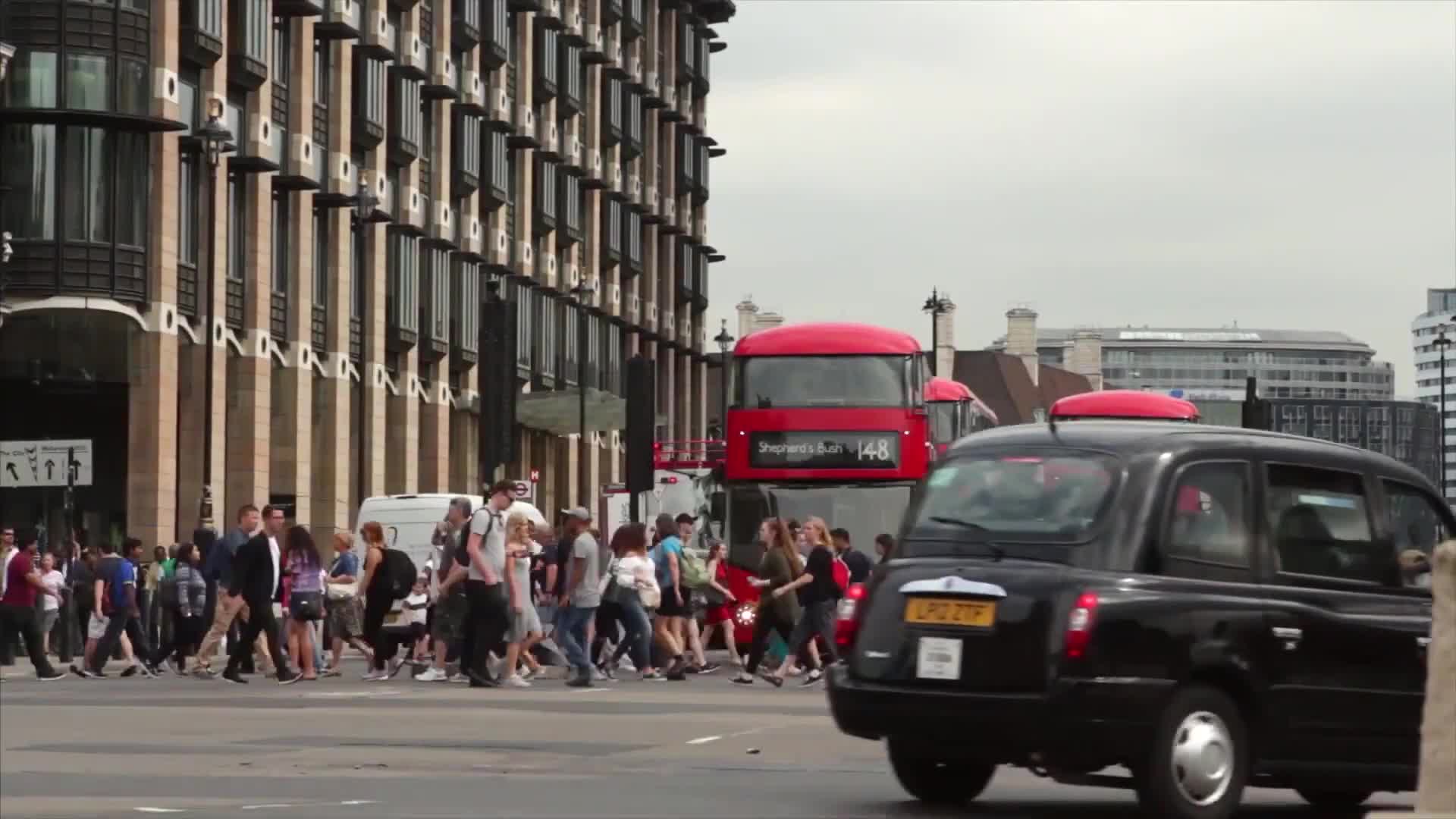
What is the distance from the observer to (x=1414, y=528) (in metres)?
13.5

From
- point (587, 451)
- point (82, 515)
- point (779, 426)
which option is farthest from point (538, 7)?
point (779, 426)

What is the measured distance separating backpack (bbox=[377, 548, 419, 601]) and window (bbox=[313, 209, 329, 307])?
89.7 ft

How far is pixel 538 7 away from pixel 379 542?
142 feet

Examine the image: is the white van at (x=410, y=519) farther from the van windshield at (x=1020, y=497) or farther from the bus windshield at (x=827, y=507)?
the van windshield at (x=1020, y=497)

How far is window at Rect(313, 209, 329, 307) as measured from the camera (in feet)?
185

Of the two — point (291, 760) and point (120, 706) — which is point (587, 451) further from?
point (291, 760)

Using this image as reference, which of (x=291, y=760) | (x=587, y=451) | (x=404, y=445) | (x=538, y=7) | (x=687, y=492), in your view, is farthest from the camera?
(x=587, y=451)

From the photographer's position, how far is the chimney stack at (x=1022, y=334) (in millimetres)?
154750

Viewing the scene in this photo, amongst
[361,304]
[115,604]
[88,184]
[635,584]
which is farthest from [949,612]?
[361,304]

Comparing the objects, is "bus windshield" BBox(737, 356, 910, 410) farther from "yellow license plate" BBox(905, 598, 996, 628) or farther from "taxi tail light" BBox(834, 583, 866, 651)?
"yellow license plate" BBox(905, 598, 996, 628)

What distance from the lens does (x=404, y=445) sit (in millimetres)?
61250

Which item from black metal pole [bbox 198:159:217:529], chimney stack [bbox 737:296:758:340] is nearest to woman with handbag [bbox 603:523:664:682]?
black metal pole [bbox 198:159:217:529]

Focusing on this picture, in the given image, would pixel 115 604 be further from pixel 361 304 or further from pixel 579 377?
pixel 579 377

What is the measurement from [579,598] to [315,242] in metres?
30.2
